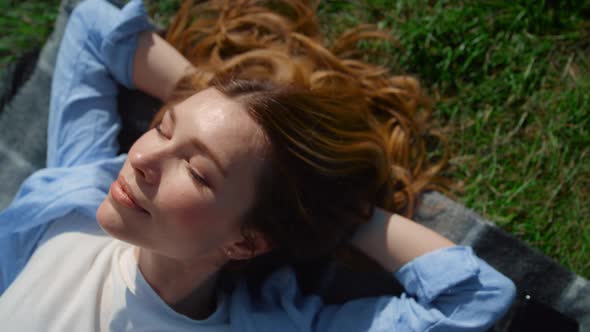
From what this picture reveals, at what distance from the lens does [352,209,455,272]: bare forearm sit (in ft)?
5.95

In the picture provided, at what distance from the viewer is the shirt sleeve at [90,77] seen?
1.91m

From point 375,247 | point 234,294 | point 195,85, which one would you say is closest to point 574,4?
point 375,247

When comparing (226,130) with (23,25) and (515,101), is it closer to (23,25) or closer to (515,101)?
(515,101)

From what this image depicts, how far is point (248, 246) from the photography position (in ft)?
5.27

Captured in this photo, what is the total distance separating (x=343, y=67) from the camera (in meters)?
2.13

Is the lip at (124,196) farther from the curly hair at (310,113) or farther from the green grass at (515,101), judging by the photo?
the green grass at (515,101)

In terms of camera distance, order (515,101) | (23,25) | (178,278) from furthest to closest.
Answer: (23,25) → (515,101) → (178,278)

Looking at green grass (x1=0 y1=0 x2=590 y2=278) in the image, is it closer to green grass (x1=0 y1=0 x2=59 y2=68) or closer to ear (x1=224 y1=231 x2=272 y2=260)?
ear (x1=224 y1=231 x2=272 y2=260)

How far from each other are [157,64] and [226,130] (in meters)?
0.72

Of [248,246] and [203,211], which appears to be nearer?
[203,211]

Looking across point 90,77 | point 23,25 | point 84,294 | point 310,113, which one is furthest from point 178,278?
point 23,25

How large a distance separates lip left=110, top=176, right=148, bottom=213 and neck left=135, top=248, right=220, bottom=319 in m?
0.31

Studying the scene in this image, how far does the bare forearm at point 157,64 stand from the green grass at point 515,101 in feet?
2.88

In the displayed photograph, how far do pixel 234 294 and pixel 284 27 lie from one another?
3.83ft
